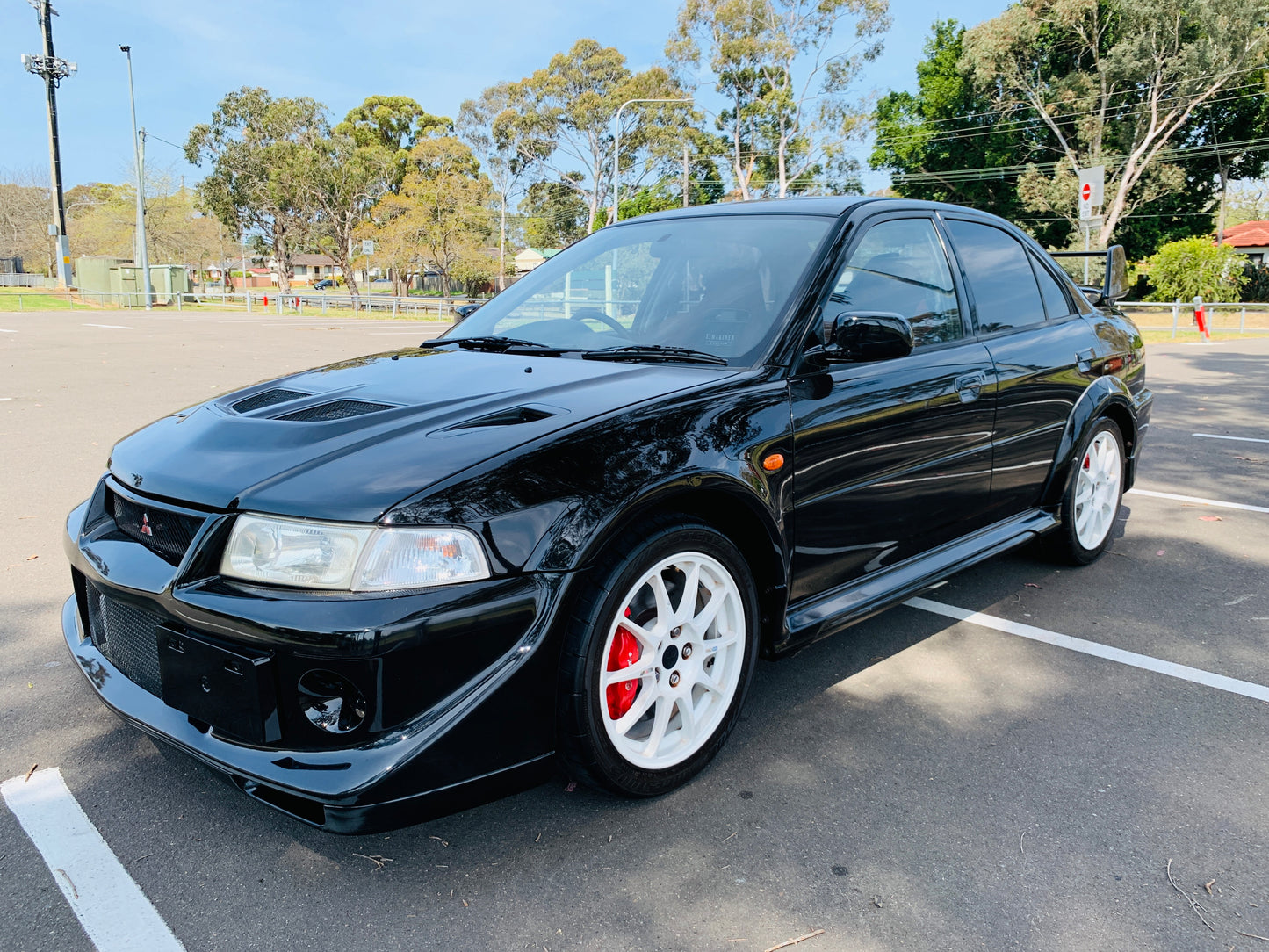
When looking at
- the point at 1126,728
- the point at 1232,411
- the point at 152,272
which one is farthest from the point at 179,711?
the point at 152,272

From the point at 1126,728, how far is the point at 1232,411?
8398mm

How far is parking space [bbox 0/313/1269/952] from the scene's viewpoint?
6.53 feet

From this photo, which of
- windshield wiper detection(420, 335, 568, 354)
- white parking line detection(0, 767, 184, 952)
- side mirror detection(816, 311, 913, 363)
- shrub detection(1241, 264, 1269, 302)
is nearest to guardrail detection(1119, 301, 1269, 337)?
shrub detection(1241, 264, 1269, 302)

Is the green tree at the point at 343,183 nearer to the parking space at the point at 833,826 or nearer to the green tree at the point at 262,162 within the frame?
the green tree at the point at 262,162

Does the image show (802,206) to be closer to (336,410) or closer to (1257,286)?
(336,410)

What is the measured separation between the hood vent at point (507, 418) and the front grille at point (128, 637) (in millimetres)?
839

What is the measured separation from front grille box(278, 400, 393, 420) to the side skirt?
1359 mm

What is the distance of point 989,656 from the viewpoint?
3.47 meters

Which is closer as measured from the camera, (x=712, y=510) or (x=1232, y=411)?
(x=712, y=510)

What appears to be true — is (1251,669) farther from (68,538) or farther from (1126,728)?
(68,538)

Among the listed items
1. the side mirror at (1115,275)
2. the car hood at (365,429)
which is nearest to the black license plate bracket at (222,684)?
the car hood at (365,429)

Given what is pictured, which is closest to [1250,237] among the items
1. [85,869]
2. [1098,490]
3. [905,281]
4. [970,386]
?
[1098,490]

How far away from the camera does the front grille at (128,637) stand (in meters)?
2.17

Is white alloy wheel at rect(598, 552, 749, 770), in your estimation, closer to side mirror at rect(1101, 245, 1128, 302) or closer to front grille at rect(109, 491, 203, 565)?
front grille at rect(109, 491, 203, 565)
